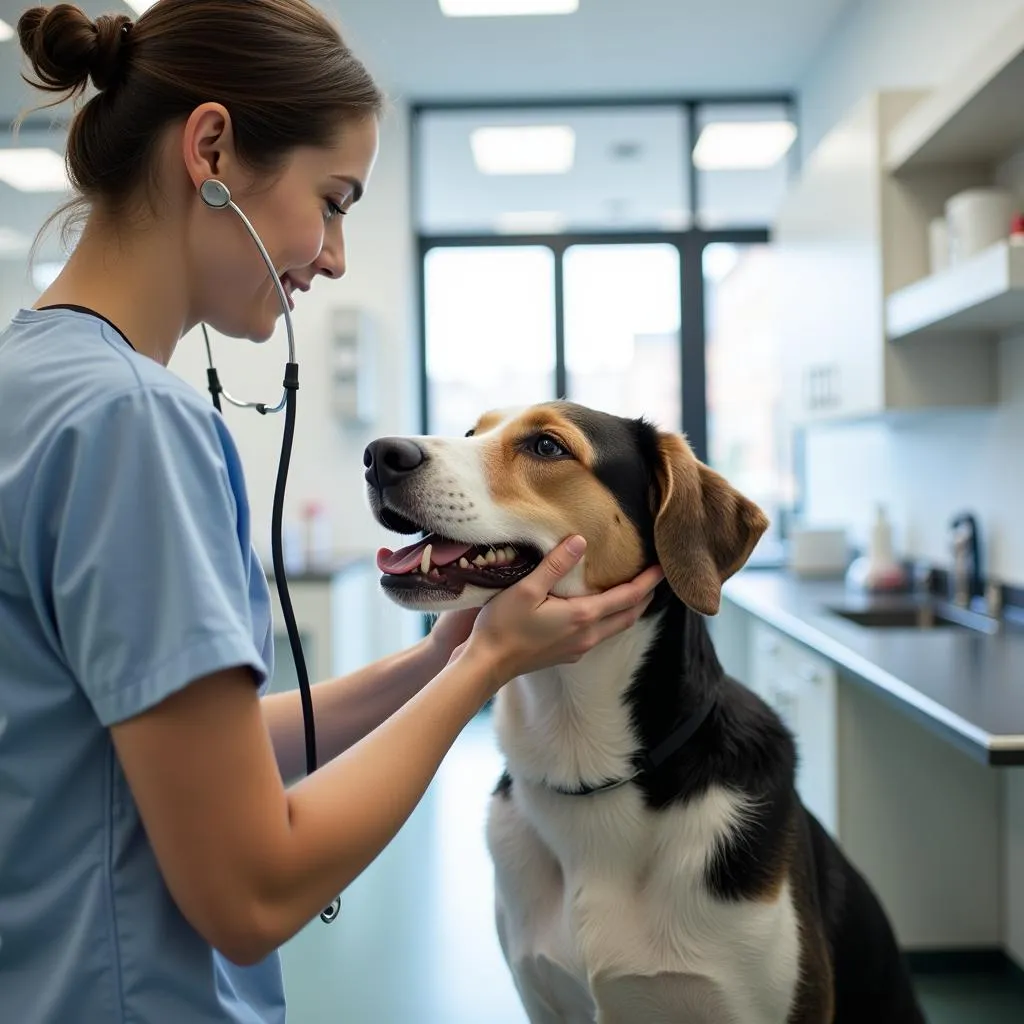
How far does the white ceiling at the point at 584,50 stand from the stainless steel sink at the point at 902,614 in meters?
2.60

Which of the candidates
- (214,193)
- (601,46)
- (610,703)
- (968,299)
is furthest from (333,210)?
(601,46)

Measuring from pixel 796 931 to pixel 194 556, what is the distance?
2.96 ft

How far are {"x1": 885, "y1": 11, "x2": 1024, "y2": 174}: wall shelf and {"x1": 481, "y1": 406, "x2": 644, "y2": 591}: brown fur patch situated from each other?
1340 mm

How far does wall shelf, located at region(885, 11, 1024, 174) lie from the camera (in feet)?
6.59

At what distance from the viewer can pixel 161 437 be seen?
668mm

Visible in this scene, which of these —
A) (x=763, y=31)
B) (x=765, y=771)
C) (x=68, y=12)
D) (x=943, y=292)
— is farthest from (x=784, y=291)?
(x=68, y=12)

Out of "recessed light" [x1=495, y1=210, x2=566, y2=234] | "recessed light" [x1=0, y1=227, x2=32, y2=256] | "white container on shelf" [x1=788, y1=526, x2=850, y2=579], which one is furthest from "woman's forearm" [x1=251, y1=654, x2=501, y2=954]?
"recessed light" [x1=0, y1=227, x2=32, y2=256]

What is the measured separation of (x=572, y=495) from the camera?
1.27 metres

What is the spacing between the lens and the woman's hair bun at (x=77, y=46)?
86 centimetres

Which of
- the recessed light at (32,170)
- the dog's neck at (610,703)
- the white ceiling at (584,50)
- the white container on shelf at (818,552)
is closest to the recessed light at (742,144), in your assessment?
the white ceiling at (584,50)

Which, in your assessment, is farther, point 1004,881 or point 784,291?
point 784,291

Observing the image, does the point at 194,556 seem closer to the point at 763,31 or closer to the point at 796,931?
the point at 796,931

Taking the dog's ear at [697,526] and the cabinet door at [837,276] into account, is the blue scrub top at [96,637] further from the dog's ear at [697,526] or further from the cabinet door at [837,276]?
the cabinet door at [837,276]

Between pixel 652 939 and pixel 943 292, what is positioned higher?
pixel 943 292
